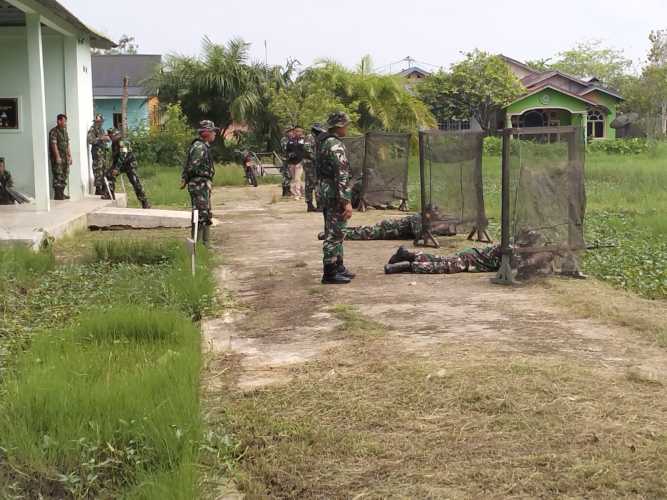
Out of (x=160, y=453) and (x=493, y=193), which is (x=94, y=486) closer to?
(x=160, y=453)

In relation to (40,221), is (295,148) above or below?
above

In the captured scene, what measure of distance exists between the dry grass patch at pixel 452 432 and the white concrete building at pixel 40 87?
9.03 m

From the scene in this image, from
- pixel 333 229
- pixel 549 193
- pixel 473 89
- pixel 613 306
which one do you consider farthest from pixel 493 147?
pixel 613 306

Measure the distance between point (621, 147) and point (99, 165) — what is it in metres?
27.0

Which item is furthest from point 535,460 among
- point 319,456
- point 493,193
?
point 493,193

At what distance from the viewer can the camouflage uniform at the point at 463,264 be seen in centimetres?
→ 924

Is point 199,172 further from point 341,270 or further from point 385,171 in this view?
point 385,171

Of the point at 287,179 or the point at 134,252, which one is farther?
the point at 287,179

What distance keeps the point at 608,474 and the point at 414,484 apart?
818 mm

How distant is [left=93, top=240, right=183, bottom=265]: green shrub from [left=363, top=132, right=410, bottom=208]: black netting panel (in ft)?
22.2

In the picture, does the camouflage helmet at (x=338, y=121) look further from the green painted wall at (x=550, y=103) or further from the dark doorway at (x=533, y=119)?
the dark doorway at (x=533, y=119)

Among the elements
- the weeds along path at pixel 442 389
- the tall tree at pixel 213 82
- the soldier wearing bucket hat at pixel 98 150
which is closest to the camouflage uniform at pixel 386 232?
the weeds along path at pixel 442 389

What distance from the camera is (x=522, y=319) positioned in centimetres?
689

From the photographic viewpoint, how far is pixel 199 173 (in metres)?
10.8
